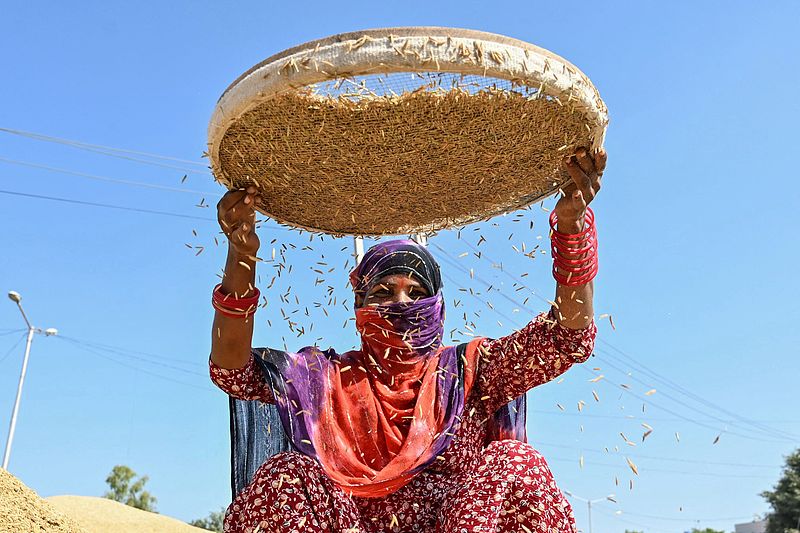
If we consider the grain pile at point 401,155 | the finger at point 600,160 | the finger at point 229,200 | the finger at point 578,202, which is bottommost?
the finger at point 578,202

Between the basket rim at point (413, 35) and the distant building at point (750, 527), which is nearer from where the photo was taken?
the basket rim at point (413, 35)

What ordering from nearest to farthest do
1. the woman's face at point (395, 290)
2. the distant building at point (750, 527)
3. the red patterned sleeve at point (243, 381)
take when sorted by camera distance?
1. the red patterned sleeve at point (243, 381)
2. the woman's face at point (395, 290)
3. the distant building at point (750, 527)

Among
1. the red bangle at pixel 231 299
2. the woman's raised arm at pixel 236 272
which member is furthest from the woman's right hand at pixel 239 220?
the red bangle at pixel 231 299

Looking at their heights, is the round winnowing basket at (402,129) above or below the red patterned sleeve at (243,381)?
above

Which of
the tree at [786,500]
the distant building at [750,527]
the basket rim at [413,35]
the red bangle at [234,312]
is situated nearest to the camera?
the basket rim at [413,35]

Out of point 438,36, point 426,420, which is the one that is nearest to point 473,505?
point 426,420

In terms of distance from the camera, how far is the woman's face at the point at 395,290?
3.46 meters

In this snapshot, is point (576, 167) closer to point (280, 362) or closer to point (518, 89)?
point (518, 89)

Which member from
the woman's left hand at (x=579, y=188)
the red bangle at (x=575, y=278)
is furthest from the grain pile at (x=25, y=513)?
the woman's left hand at (x=579, y=188)

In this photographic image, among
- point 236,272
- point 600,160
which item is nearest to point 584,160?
point 600,160

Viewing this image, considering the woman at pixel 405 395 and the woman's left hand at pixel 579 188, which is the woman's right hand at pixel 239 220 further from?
the woman's left hand at pixel 579 188

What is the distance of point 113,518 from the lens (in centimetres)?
653

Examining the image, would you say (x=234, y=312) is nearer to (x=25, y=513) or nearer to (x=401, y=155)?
(x=401, y=155)

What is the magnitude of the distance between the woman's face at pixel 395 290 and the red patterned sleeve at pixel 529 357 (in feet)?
1.23
